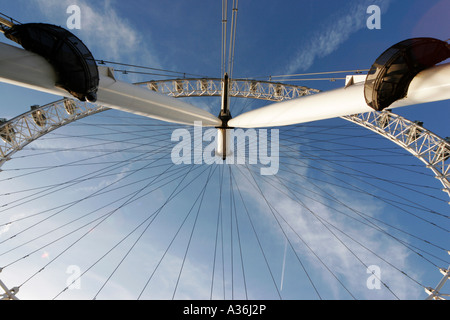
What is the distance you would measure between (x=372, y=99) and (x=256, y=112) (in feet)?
13.8

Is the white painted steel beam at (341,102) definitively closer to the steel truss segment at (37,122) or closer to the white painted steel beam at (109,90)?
the white painted steel beam at (109,90)

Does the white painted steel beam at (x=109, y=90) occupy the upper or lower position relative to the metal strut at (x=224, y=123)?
lower

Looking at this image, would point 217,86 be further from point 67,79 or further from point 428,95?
point 428,95

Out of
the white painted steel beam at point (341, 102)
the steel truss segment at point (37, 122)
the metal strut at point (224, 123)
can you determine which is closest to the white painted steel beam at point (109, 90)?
the metal strut at point (224, 123)

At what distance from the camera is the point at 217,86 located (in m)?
16.4

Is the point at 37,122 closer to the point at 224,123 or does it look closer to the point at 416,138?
the point at 224,123

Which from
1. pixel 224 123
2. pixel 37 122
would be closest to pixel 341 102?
pixel 224 123

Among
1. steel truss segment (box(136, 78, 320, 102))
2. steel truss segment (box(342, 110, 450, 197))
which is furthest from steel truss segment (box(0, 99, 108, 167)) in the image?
steel truss segment (box(342, 110, 450, 197))

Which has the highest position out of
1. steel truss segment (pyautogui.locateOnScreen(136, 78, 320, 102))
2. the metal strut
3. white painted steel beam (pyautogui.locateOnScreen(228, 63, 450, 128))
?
steel truss segment (pyautogui.locateOnScreen(136, 78, 320, 102))

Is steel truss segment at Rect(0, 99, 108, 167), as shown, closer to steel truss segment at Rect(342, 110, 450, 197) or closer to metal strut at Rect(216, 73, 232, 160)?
metal strut at Rect(216, 73, 232, 160)

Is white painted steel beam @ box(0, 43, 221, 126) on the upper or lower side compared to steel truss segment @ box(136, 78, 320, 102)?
lower

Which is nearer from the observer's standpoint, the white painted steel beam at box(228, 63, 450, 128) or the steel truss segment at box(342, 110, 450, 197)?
the white painted steel beam at box(228, 63, 450, 128)

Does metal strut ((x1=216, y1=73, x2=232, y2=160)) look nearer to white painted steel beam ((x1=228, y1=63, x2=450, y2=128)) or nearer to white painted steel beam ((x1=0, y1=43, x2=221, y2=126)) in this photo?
white painted steel beam ((x1=0, y1=43, x2=221, y2=126))
